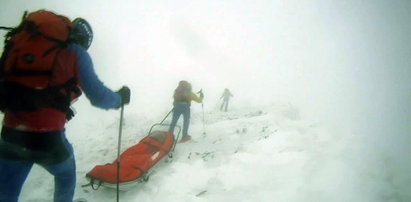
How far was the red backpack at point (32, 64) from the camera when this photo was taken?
254 centimetres

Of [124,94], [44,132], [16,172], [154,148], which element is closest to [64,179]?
[16,172]

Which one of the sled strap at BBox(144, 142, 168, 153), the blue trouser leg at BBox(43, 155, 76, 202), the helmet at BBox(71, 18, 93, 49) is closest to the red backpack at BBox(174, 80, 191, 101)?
the sled strap at BBox(144, 142, 168, 153)

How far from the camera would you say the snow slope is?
5.60 m

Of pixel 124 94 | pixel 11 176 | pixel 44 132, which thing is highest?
pixel 124 94

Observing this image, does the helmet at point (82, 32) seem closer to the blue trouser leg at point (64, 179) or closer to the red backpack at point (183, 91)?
the blue trouser leg at point (64, 179)

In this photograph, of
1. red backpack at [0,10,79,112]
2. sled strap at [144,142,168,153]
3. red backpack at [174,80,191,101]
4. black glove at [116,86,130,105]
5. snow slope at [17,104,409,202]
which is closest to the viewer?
red backpack at [0,10,79,112]

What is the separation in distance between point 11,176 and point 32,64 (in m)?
1.21

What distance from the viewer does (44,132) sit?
2721 millimetres

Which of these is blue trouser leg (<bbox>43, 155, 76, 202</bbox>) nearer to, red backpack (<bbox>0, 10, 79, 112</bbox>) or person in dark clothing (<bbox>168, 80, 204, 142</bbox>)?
red backpack (<bbox>0, 10, 79, 112</bbox>)

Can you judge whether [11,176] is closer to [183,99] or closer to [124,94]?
[124,94]

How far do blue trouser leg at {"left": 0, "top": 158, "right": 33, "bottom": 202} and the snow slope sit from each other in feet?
9.88

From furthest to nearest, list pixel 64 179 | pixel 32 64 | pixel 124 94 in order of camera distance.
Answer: pixel 124 94
pixel 64 179
pixel 32 64

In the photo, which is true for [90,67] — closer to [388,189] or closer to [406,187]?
[388,189]

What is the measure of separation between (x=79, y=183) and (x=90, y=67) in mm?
4550
